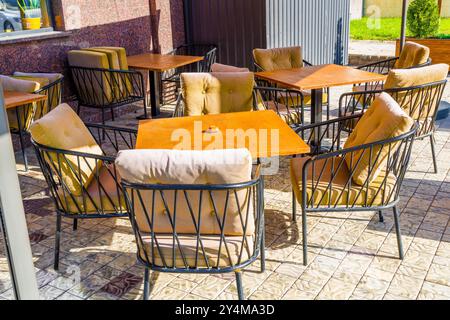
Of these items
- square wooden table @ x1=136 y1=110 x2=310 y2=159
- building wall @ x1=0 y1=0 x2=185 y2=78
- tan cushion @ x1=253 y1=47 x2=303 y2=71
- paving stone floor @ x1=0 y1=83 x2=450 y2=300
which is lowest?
paving stone floor @ x1=0 y1=83 x2=450 y2=300

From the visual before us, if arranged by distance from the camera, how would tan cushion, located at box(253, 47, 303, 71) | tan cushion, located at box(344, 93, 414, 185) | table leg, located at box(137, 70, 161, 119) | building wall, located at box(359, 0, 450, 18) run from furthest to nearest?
building wall, located at box(359, 0, 450, 18) < table leg, located at box(137, 70, 161, 119) < tan cushion, located at box(253, 47, 303, 71) < tan cushion, located at box(344, 93, 414, 185)

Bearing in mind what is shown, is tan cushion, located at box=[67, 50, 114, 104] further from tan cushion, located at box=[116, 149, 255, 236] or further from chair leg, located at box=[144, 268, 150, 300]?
tan cushion, located at box=[116, 149, 255, 236]

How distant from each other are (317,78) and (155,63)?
2.29 meters

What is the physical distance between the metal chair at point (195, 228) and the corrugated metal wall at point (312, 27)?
201 inches

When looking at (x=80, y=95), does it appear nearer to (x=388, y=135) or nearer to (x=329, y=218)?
(x=329, y=218)

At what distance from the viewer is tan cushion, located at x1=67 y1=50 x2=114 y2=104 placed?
568 cm

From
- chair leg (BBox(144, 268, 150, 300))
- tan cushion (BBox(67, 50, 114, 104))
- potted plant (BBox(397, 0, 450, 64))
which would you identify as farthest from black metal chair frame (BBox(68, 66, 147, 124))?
potted plant (BBox(397, 0, 450, 64))

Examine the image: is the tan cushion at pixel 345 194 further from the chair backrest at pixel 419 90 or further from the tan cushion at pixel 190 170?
the chair backrest at pixel 419 90

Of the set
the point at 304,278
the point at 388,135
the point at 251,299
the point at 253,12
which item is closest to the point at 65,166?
the point at 251,299

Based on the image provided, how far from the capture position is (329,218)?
3.61 m

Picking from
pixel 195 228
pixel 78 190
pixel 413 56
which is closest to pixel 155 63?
pixel 413 56

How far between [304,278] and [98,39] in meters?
4.62

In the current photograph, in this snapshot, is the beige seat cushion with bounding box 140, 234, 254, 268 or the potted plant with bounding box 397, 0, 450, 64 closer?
the beige seat cushion with bounding box 140, 234, 254, 268

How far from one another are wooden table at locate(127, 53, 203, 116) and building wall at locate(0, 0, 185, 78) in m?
0.38
